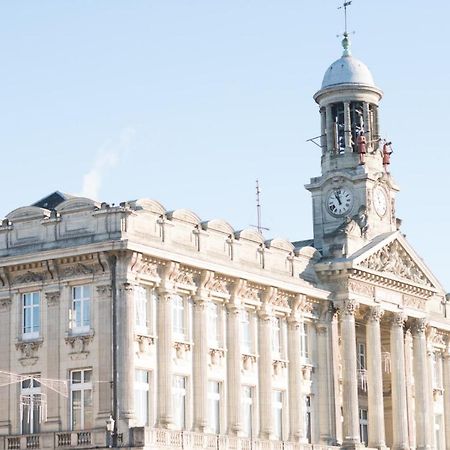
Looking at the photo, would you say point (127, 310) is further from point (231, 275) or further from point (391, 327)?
point (391, 327)

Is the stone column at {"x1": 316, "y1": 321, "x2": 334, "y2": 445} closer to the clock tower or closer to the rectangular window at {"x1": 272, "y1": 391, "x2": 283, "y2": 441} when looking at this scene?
the rectangular window at {"x1": 272, "y1": 391, "x2": 283, "y2": 441}

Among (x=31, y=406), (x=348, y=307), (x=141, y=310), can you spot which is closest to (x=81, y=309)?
(x=141, y=310)

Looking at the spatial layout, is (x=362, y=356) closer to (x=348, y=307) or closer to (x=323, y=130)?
(x=348, y=307)

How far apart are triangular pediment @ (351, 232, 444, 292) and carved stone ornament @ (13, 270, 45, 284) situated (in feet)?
62.6

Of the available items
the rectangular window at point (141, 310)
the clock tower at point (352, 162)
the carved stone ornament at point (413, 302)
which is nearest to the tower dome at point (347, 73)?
the clock tower at point (352, 162)

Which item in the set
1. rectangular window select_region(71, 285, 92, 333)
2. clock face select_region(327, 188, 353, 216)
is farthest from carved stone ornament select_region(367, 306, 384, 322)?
rectangular window select_region(71, 285, 92, 333)

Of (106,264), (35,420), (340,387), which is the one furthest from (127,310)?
(340,387)

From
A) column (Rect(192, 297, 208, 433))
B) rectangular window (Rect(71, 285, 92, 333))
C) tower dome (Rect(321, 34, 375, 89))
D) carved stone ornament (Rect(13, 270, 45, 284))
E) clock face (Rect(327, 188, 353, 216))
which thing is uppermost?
tower dome (Rect(321, 34, 375, 89))

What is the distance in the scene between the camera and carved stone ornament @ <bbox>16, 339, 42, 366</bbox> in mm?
63281

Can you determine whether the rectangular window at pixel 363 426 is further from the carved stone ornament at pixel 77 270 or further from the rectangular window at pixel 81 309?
the carved stone ornament at pixel 77 270

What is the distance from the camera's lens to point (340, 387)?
7669 cm

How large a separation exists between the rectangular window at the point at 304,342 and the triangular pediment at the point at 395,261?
169 inches

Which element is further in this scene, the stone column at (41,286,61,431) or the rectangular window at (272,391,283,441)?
the rectangular window at (272,391,283,441)

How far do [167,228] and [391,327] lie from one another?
21.0 meters
